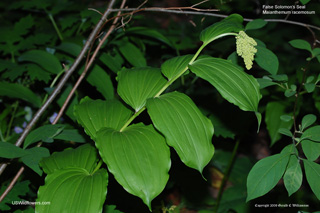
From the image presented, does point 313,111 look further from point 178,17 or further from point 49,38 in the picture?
point 178,17

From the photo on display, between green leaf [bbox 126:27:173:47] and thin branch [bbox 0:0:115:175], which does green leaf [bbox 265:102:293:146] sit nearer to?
green leaf [bbox 126:27:173:47]

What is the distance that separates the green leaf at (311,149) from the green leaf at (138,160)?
0.56m

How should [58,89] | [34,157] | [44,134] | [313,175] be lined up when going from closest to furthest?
[313,175] → [34,157] → [44,134] → [58,89]

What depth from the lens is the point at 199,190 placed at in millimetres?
2248

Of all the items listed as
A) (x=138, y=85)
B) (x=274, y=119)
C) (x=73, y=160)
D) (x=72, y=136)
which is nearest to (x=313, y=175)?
(x=138, y=85)

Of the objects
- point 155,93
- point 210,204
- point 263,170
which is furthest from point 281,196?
point 155,93

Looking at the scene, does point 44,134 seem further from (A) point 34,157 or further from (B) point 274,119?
(B) point 274,119

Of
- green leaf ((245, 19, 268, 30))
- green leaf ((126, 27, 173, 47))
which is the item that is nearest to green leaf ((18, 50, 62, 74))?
green leaf ((126, 27, 173, 47))

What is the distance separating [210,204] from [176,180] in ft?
1.01

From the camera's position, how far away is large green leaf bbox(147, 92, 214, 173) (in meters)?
1.06

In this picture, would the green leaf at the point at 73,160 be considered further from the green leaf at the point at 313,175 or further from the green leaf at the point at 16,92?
the green leaf at the point at 313,175

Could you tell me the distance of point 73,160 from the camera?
1374mm

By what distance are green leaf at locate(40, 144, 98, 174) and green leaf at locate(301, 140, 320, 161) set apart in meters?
0.86

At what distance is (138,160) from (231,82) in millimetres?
440
